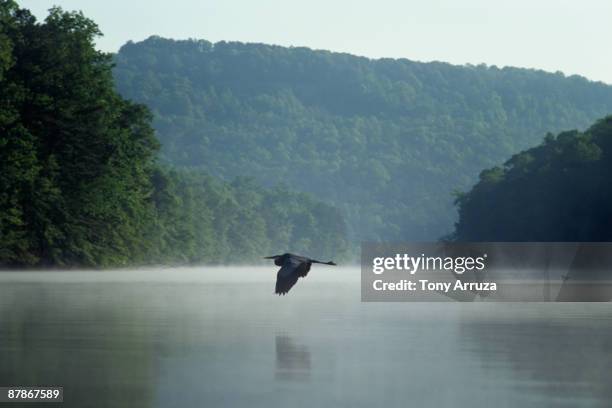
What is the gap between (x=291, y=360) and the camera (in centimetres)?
1755

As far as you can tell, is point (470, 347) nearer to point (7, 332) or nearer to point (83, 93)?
point (7, 332)

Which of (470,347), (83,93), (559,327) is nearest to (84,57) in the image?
(83,93)

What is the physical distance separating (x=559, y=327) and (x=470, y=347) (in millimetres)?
5513

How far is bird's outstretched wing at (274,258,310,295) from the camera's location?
71.9 ft

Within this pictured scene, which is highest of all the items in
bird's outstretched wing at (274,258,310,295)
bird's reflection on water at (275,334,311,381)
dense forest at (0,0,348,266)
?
dense forest at (0,0,348,266)

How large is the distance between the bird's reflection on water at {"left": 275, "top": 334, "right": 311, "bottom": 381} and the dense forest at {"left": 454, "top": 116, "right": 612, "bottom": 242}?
8596 centimetres

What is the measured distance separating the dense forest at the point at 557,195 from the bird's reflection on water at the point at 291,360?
282ft

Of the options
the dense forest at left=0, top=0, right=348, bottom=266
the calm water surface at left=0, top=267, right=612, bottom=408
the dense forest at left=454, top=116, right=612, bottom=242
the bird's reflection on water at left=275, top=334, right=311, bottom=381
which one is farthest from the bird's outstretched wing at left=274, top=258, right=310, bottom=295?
the dense forest at left=454, top=116, right=612, bottom=242

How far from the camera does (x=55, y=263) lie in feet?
225

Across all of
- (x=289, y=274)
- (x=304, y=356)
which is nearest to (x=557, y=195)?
(x=289, y=274)

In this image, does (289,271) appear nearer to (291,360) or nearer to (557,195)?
(291,360)

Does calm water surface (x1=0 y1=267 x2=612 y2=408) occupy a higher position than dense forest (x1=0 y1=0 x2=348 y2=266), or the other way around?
dense forest (x1=0 y1=0 x2=348 y2=266)

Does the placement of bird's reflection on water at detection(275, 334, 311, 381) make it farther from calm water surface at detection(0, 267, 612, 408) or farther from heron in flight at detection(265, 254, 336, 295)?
heron in flight at detection(265, 254, 336, 295)

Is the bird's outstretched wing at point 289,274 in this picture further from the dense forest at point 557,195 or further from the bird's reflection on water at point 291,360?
the dense forest at point 557,195
